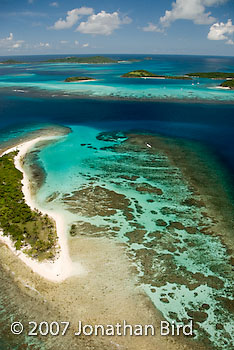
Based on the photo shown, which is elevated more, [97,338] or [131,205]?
[131,205]

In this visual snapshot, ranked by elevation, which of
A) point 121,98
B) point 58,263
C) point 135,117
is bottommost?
point 58,263

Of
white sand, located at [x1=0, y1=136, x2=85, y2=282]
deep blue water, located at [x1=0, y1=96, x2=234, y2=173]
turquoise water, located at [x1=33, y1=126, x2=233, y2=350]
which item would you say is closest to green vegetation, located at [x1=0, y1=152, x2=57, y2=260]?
white sand, located at [x1=0, y1=136, x2=85, y2=282]

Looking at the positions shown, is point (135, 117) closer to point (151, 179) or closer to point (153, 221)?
point (151, 179)

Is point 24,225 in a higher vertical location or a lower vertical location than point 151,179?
lower

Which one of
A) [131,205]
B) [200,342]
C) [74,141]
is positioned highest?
[74,141]

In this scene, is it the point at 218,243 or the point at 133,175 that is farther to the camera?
the point at 133,175

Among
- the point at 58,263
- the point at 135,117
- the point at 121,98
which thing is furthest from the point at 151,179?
the point at 121,98

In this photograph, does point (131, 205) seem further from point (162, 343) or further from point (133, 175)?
point (162, 343)

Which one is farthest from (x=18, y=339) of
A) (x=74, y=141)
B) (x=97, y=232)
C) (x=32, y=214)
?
(x=74, y=141)
